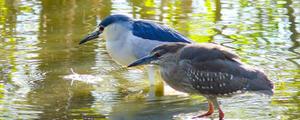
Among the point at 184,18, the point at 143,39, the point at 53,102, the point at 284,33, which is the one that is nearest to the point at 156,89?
the point at 143,39

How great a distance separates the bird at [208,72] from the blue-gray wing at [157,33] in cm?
111

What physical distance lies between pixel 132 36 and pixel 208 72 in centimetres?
191

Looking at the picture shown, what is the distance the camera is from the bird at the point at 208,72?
8273 millimetres

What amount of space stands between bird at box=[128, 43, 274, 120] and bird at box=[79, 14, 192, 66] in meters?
1.14

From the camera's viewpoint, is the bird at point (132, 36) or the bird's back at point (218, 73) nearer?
the bird's back at point (218, 73)

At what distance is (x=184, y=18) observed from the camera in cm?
1393

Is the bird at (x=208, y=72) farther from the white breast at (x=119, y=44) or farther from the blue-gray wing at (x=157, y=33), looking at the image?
the white breast at (x=119, y=44)

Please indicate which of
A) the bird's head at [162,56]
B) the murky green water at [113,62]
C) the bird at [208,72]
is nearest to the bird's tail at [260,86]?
the bird at [208,72]

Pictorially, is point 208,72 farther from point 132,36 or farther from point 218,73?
point 132,36

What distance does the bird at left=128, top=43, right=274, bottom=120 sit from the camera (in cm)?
827

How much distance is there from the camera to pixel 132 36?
10.1 m

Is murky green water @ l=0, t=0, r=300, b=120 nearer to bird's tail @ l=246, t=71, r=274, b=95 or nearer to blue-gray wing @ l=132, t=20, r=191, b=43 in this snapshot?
bird's tail @ l=246, t=71, r=274, b=95

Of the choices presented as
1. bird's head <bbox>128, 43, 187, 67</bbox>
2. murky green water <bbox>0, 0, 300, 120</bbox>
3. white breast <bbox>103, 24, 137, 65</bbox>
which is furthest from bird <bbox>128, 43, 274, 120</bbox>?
white breast <bbox>103, 24, 137, 65</bbox>

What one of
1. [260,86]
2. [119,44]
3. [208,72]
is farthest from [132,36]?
[260,86]
